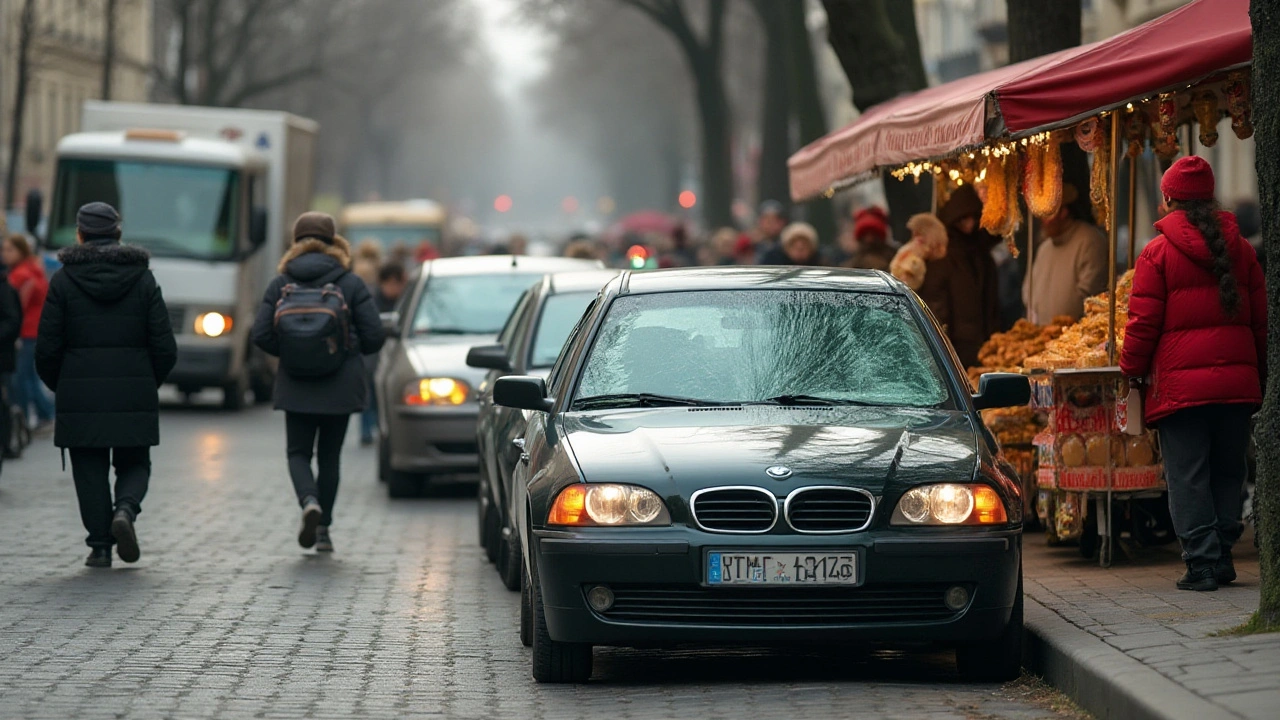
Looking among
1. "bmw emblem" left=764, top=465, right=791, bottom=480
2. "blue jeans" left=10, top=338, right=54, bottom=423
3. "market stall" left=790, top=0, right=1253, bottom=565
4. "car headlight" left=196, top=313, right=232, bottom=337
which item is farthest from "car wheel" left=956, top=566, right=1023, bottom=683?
"car headlight" left=196, top=313, right=232, bottom=337

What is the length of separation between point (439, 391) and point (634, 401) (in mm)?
6994

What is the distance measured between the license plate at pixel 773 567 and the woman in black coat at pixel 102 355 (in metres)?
4.70

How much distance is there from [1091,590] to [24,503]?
815 cm

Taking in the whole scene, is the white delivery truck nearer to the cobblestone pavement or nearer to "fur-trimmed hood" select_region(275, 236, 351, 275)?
the cobblestone pavement

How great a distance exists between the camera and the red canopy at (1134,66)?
30.1 feet

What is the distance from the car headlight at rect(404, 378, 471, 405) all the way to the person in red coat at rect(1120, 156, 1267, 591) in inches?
265

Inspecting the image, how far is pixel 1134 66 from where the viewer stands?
941 centimetres

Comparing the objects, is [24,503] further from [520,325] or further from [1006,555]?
[1006,555]

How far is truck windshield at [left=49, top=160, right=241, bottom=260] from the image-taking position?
79.1 ft

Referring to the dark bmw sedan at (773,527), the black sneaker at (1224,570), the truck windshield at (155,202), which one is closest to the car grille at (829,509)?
the dark bmw sedan at (773,527)

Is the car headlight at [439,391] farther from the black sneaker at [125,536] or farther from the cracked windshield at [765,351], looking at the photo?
the cracked windshield at [765,351]

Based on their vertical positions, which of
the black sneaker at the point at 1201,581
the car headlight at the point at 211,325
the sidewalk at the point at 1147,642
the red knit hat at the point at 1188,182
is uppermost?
the red knit hat at the point at 1188,182

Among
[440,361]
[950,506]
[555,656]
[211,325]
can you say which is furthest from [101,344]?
[211,325]

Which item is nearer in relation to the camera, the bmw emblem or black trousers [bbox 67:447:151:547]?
the bmw emblem
